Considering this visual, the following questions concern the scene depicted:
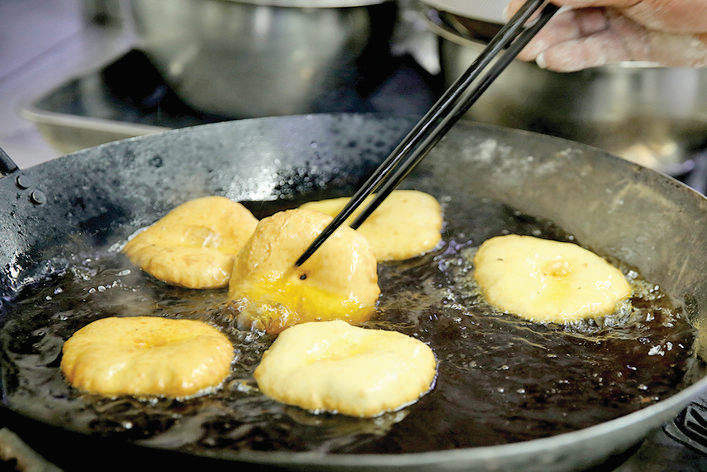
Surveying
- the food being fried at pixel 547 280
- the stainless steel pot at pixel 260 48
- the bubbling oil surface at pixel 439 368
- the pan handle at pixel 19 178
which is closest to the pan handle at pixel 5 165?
the pan handle at pixel 19 178

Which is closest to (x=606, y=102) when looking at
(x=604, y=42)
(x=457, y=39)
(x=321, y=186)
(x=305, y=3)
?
(x=604, y=42)

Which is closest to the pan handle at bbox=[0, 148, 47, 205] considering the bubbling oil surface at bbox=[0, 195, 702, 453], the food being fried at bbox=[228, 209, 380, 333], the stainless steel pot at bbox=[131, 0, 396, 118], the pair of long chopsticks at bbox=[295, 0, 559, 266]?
the bubbling oil surface at bbox=[0, 195, 702, 453]

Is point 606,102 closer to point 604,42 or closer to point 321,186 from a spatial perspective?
point 604,42

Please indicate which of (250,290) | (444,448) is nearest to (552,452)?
(444,448)

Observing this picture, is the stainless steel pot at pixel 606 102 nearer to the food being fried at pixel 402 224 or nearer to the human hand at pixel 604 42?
the human hand at pixel 604 42

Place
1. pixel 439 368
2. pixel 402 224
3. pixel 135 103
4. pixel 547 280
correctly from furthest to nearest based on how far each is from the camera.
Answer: pixel 135 103 < pixel 402 224 < pixel 547 280 < pixel 439 368

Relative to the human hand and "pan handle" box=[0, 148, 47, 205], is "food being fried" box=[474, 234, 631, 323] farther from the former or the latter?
"pan handle" box=[0, 148, 47, 205]
